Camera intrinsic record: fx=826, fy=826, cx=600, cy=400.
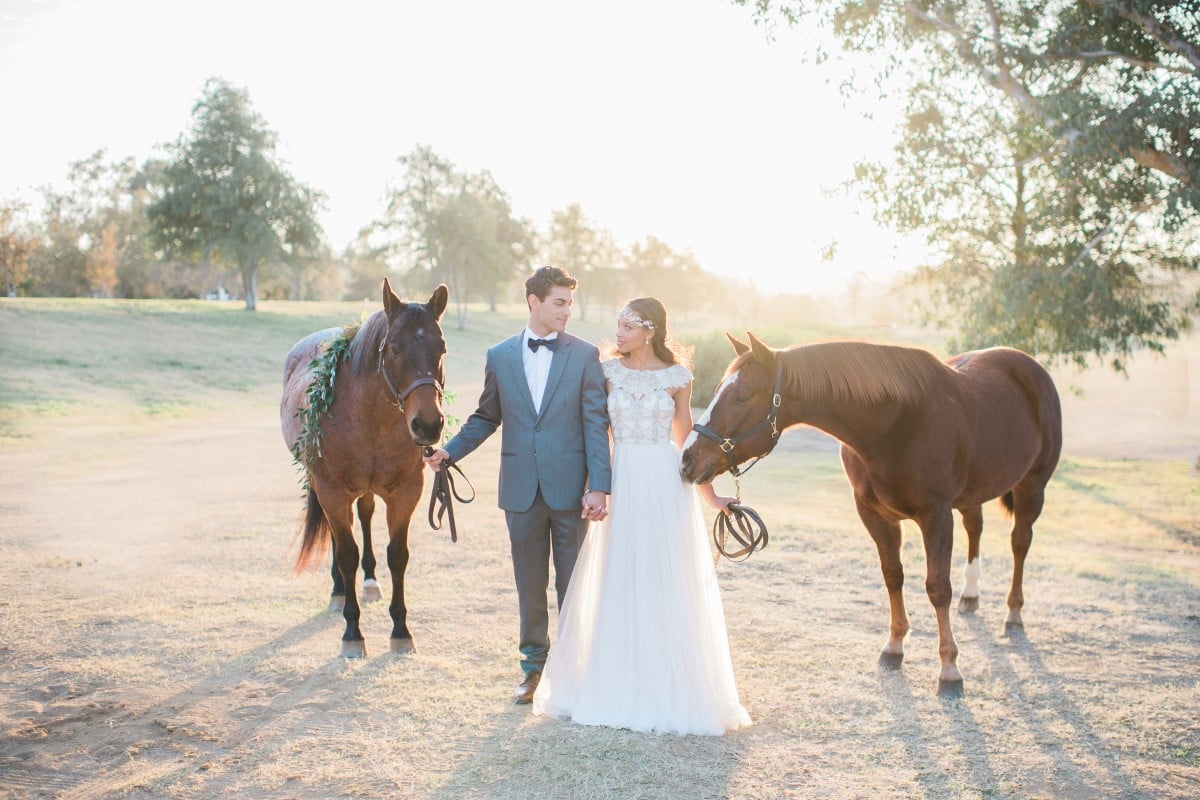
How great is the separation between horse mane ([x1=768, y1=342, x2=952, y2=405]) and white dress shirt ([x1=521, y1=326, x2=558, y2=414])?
1262 mm

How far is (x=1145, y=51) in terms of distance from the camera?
1097cm

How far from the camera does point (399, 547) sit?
5457mm

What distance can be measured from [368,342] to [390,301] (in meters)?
0.61

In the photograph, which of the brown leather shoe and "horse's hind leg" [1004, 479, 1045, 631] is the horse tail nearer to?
the brown leather shoe

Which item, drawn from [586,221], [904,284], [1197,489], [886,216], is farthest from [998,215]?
[586,221]

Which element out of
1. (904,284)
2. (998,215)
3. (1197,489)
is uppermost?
(998,215)

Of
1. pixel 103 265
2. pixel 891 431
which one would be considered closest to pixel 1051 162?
pixel 891 431

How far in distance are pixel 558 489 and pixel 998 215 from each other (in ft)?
37.0

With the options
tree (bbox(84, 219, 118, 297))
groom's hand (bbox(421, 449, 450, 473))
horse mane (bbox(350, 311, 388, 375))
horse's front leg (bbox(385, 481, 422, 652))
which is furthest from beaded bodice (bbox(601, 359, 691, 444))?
tree (bbox(84, 219, 118, 297))

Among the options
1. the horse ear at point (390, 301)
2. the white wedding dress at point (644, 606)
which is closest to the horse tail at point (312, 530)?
the horse ear at point (390, 301)

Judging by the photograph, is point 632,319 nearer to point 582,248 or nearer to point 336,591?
point 336,591

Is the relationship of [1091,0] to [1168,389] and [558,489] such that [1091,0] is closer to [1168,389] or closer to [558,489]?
[558,489]

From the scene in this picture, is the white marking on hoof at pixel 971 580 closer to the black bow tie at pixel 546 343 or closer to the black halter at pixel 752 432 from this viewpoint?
the black halter at pixel 752 432

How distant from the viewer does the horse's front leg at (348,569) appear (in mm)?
5188
